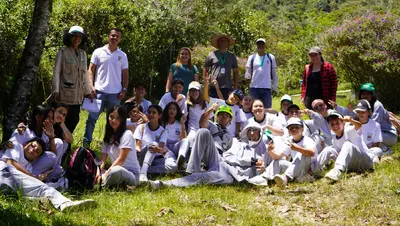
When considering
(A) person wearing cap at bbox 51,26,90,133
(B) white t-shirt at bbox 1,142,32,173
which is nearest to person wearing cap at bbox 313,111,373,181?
(A) person wearing cap at bbox 51,26,90,133

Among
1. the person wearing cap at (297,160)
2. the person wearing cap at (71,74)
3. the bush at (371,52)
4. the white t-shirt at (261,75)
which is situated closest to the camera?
the person wearing cap at (297,160)

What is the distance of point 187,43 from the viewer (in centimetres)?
1642

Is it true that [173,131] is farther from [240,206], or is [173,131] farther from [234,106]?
[240,206]

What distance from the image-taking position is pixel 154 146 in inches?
253

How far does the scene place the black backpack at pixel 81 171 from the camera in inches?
214

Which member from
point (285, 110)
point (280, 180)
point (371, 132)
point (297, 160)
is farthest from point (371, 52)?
point (280, 180)

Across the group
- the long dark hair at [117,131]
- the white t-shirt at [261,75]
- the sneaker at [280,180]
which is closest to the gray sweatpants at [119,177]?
the long dark hair at [117,131]

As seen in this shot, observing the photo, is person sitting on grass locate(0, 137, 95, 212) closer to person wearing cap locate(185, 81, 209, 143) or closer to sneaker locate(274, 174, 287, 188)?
sneaker locate(274, 174, 287, 188)

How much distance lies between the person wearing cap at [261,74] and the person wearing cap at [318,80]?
74 cm

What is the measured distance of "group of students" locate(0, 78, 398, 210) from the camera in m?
5.40

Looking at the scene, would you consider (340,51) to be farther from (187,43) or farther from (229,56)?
(187,43)

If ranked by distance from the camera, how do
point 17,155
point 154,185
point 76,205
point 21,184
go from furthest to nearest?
point 154,185
point 17,155
point 21,184
point 76,205

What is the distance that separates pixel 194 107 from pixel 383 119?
2.92 m

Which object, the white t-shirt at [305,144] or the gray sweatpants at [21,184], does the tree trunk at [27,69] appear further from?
the white t-shirt at [305,144]
